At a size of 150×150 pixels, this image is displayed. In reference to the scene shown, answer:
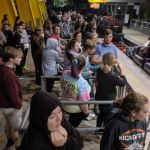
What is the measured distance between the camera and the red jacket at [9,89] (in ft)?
15.8

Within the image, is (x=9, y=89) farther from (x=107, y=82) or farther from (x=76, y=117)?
(x=107, y=82)

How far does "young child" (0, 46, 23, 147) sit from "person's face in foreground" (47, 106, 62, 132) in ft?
8.05

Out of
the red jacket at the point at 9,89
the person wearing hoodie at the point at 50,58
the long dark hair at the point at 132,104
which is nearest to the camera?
the long dark hair at the point at 132,104

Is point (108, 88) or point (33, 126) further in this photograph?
point (108, 88)

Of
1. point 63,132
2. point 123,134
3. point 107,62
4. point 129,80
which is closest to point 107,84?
point 107,62

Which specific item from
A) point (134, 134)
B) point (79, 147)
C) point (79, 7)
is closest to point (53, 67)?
point (134, 134)

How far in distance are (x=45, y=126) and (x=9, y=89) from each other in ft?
8.70

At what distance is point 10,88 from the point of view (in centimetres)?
488

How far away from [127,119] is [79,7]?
47.4m

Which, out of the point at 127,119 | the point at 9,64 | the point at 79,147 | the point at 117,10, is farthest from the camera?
the point at 117,10

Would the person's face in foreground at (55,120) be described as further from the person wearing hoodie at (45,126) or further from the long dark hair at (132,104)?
the long dark hair at (132,104)

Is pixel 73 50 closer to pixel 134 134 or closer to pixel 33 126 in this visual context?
pixel 134 134

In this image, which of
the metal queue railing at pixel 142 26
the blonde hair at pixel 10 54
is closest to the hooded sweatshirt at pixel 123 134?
the blonde hair at pixel 10 54

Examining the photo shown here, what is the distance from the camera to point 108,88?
5449 millimetres
